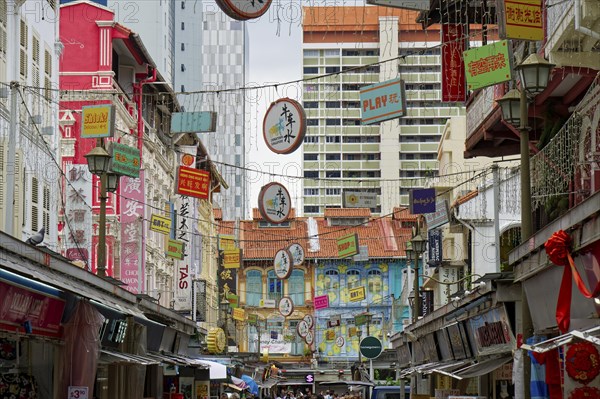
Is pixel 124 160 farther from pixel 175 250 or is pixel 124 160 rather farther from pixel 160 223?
pixel 175 250

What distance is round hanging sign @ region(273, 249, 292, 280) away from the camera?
5175 cm

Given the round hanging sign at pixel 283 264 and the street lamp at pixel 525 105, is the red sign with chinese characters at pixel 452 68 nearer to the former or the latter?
the street lamp at pixel 525 105

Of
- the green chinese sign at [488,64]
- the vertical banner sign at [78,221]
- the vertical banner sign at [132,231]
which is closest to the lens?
the green chinese sign at [488,64]

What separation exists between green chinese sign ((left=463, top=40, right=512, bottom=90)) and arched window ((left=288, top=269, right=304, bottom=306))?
75718mm

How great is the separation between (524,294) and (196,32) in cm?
13208

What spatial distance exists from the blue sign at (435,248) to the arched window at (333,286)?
138 ft

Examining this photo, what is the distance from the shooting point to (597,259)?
550 inches

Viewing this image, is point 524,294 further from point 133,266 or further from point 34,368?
point 133,266

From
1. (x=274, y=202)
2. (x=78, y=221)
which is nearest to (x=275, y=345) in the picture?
(x=78, y=221)

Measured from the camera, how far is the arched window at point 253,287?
9669cm

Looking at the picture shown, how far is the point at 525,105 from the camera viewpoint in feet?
63.0

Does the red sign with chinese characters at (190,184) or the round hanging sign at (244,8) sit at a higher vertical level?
the red sign with chinese characters at (190,184)

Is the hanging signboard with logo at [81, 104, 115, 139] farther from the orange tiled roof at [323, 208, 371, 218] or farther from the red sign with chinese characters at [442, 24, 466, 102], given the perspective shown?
the orange tiled roof at [323, 208, 371, 218]

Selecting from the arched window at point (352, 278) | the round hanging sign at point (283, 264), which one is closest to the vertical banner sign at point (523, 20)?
the round hanging sign at point (283, 264)
